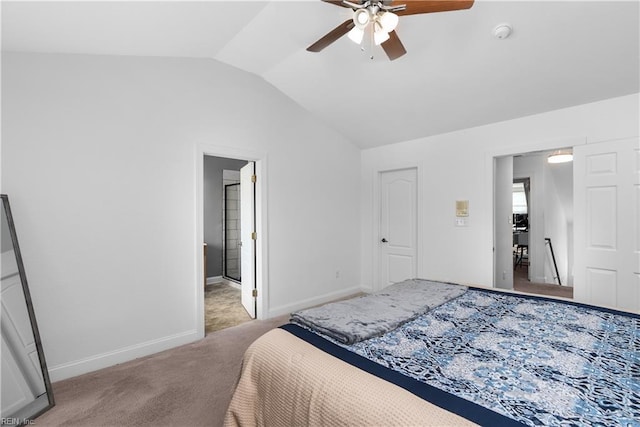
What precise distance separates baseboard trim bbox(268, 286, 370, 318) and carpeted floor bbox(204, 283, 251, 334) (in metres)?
0.36

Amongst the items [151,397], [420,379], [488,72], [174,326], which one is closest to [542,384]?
[420,379]

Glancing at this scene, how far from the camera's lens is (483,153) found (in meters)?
3.50

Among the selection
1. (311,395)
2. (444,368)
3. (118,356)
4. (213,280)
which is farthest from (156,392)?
(213,280)

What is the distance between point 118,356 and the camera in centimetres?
257

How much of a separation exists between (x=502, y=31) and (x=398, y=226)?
105 inches

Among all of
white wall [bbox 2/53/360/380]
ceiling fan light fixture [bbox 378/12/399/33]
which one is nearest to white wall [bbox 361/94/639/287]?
white wall [bbox 2/53/360/380]

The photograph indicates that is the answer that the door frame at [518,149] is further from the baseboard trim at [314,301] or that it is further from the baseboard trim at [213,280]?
the baseboard trim at [213,280]

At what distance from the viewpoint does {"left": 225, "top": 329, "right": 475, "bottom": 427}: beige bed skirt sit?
38.7 inches

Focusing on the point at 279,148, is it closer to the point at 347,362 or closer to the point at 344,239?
the point at 344,239

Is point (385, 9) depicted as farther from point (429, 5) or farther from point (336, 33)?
point (336, 33)

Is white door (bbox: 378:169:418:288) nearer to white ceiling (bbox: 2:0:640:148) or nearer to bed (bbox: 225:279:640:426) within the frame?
white ceiling (bbox: 2:0:640:148)

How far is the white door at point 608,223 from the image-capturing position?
2.59 metres

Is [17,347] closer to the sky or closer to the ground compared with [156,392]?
closer to the sky

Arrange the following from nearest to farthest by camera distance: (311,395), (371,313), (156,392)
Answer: (311,395), (371,313), (156,392)
